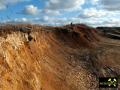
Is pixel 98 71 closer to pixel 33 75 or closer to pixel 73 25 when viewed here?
pixel 33 75

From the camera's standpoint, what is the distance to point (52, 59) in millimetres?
25047

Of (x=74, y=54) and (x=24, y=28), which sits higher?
(x=24, y=28)

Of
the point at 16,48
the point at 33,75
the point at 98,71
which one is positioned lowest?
the point at 98,71

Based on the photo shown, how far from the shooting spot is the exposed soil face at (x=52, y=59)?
16406 millimetres

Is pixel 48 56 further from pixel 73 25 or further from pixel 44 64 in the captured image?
pixel 73 25

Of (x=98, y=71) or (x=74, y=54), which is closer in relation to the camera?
(x=98, y=71)

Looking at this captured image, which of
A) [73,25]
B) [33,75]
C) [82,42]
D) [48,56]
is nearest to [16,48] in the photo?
[33,75]

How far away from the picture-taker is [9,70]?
15.7 m

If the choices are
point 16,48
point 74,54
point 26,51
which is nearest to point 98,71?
point 74,54

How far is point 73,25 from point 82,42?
3675 millimetres

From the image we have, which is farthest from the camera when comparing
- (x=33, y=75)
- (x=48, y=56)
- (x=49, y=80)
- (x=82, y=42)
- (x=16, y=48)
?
(x=82, y=42)

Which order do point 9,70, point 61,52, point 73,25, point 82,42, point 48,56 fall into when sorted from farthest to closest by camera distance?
point 73,25
point 82,42
point 61,52
point 48,56
point 9,70

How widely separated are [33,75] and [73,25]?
18789 mm

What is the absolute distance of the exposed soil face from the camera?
53.8ft
